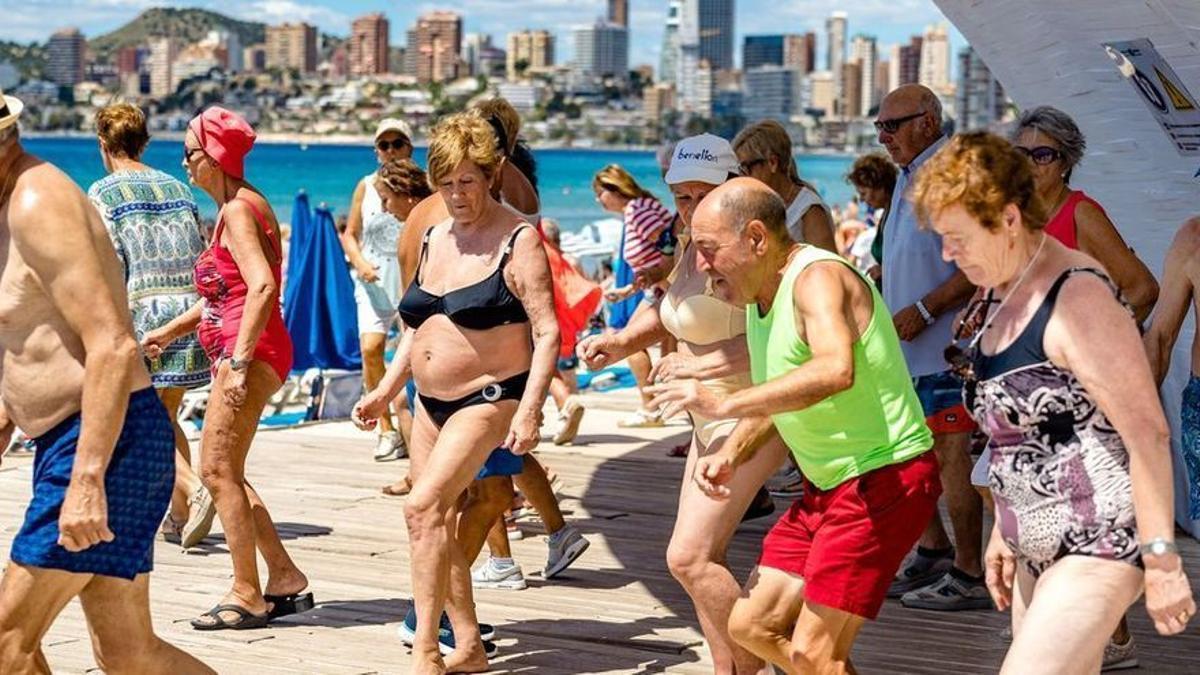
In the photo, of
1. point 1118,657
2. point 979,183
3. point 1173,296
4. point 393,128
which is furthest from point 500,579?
point 979,183

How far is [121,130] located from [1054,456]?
16.6 ft

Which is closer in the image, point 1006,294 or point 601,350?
point 1006,294

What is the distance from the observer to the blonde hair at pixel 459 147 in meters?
5.88

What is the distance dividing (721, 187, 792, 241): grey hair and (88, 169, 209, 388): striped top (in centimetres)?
383

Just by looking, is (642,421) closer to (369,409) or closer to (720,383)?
(369,409)

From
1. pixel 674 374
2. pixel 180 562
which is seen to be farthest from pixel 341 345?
pixel 674 374

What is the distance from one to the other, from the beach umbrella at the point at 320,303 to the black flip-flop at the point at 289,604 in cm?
650

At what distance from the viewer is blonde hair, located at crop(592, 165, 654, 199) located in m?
10.5

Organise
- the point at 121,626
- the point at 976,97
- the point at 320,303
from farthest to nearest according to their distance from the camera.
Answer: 1. the point at 976,97
2. the point at 320,303
3. the point at 121,626

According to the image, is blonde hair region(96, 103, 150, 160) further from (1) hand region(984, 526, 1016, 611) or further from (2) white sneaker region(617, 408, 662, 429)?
(2) white sneaker region(617, 408, 662, 429)

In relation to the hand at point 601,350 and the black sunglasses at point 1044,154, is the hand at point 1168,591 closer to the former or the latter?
the hand at point 601,350

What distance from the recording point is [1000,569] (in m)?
4.26

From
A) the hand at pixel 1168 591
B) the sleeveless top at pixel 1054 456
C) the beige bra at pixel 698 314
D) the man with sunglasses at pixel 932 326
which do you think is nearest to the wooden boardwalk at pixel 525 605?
the man with sunglasses at pixel 932 326

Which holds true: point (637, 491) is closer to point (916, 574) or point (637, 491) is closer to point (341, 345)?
point (916, 574)
